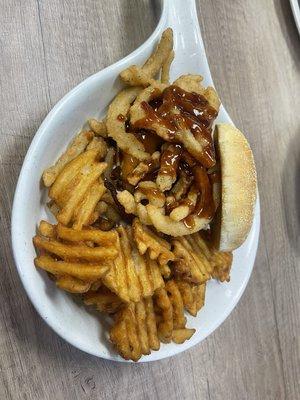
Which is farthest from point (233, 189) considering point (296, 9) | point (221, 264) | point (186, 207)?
point (296, 9)

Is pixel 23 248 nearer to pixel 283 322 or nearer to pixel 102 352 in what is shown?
pixel 102 352

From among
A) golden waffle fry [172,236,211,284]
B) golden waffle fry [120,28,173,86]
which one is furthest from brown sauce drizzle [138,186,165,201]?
golden waffle fry [120,28,173,86]

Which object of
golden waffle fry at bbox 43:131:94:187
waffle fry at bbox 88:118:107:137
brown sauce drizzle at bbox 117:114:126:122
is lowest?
golden waffle fry at bbox 43:131:94:187

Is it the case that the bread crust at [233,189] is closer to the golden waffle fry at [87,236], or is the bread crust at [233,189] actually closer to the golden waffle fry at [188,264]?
the golden waffle fry at [188,264]

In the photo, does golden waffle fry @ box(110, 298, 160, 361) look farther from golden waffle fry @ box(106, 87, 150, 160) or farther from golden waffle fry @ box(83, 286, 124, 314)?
golden waffle fry @ box(106, 87, 150, 160)

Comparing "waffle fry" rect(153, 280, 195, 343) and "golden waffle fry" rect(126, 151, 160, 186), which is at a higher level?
"golden waffle fry" rect(126, 151, 160, 186)

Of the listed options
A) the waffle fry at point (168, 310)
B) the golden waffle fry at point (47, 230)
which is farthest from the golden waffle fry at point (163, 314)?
the golden waffle fry at point (47, 230)
